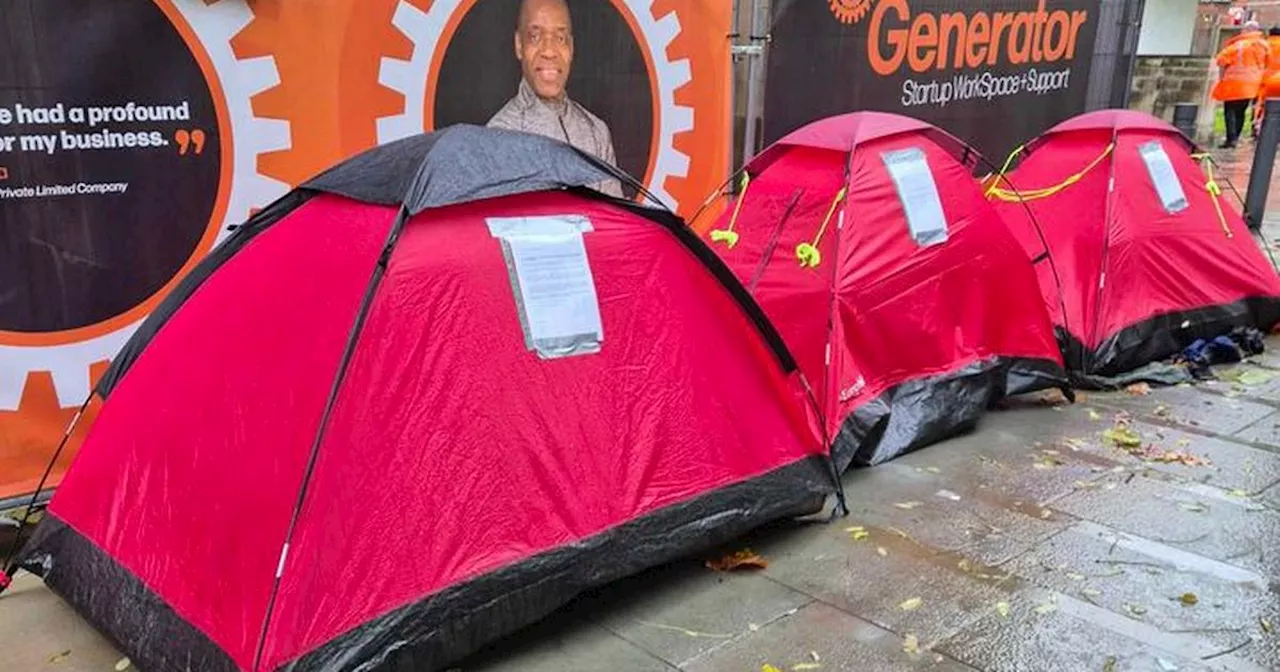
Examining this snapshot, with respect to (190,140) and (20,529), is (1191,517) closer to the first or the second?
(190,140)

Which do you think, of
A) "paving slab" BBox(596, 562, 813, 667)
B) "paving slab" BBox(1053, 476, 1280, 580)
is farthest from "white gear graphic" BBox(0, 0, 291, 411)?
"paving slab" BBox(1053, 476, 1280, 580)

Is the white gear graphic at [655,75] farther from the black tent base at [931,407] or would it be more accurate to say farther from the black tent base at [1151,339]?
the black tent base at [1151,339]

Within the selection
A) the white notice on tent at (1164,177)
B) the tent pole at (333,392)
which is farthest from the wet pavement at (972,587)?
the white notice on tent at (1164,177)

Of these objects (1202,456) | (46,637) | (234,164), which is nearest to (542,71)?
(234,164)

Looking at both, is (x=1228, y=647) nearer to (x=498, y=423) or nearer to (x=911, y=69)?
(x=498, y=423)

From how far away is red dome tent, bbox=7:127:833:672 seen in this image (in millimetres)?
2796

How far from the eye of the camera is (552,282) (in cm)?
323

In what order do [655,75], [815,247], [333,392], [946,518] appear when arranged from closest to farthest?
1. [333,392]
2. [946,518]
3. [815,247]
4. [655,75]

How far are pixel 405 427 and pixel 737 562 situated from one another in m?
1.46

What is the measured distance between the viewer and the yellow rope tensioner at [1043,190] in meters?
5.94

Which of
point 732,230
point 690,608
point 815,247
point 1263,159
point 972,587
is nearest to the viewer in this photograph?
point 690,608

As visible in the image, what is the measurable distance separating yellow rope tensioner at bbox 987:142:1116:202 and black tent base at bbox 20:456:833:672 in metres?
3.24

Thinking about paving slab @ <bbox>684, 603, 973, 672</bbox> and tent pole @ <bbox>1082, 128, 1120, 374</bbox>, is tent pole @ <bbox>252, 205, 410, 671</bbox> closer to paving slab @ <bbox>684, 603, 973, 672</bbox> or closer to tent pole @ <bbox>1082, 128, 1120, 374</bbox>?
paving slab @ <bbox>684, 603, 973, 672</bbox>

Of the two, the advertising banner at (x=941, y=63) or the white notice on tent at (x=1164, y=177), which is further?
the advertising banner at (x=941, y=63)
